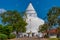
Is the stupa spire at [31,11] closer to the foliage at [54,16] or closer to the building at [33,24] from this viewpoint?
the building at [33,24]

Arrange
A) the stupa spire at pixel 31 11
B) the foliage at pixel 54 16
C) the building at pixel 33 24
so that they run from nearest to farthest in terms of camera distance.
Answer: the foliage at pixel 54 16, the building at pixel 33 24, the stupa spire at pixel 31 11

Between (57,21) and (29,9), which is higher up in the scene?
(29,9)

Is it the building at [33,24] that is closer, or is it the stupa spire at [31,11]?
the building at [33,24]

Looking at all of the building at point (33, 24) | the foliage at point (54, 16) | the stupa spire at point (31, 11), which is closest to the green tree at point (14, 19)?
the foliage at point (54, 16)

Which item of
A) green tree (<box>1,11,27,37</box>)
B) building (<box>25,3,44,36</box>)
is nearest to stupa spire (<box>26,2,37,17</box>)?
building (<box>25,3,44,36</box>)

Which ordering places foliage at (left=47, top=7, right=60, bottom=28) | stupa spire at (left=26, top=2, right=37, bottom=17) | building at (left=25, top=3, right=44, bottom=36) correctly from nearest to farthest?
foliage at (left=47, top=7, right=60, bottom=28) < building at (left=25, top=3, right=44, bottom=36) < stupa spire at (left=26, top=2, right=37, bottom=17)

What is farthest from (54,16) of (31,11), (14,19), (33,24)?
(31,11)

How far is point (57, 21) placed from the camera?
132 ft

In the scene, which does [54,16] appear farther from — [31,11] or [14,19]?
[31,11]

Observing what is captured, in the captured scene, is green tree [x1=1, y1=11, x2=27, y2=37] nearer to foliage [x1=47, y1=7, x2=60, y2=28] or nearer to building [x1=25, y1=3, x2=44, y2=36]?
foliage [x1=47, y1=7, x2=60, y2=28]

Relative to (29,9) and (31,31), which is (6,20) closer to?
(31,31)

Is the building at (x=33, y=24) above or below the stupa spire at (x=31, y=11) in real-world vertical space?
below

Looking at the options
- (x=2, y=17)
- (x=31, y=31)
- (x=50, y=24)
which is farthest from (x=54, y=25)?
(x=31, y=31)

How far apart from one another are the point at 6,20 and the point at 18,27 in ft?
7.53
